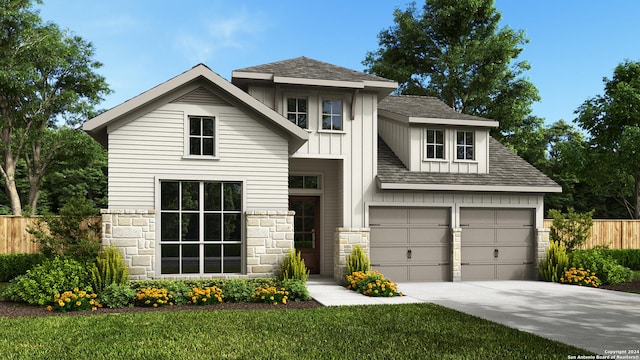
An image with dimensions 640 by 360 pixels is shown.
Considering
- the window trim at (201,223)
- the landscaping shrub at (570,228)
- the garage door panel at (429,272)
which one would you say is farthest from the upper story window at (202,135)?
the landscaping shrub at (570,228)

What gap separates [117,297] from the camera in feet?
35.3

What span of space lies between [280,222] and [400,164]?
5094 millimetres

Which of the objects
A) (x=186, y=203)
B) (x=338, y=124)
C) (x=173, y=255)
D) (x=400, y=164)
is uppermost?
(x=338, y=124)

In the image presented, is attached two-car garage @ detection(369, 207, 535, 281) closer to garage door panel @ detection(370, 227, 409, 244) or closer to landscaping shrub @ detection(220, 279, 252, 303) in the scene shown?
garage door panel @ detection(370, 227, 409, 244)

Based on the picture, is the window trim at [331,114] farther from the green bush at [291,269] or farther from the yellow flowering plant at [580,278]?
the yellow flowering plant at [580,278]

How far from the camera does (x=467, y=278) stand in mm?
16062

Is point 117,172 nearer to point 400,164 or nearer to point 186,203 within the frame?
point 186,203

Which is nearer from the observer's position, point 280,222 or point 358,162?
point 280,222

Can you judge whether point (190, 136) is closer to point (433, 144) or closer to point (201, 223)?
point (201, 223)

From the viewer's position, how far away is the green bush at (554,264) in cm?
1600

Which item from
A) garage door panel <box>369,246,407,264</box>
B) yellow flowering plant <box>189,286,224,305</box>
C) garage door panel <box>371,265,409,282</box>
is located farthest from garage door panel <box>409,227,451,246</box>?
yellow flowering plant <box>189,286,224,305</box>

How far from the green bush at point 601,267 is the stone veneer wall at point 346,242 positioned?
6692 mm

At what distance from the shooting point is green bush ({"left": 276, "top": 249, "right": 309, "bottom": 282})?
41.3 ft

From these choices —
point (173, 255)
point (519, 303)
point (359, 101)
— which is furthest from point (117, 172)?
point (519, 303)
